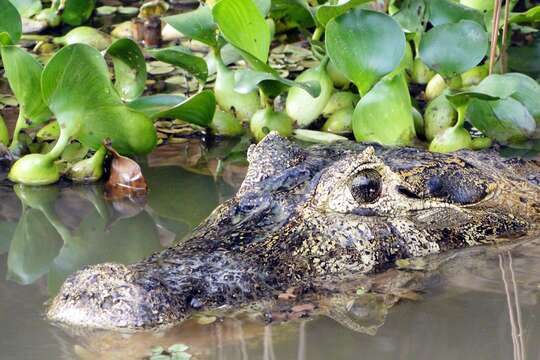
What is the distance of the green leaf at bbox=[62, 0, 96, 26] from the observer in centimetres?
836

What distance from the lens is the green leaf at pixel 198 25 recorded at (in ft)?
20.1

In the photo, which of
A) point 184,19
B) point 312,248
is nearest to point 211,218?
point 312,248

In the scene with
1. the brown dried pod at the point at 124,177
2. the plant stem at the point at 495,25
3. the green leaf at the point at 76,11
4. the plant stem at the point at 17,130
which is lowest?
the green leaf at the point at 76,11

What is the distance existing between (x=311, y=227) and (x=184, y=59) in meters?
2.24

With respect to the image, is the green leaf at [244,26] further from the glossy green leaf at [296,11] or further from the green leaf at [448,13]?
the green leaf at [448,13]

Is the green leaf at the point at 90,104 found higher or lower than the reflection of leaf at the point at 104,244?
higher

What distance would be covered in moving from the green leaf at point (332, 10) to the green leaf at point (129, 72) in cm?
112

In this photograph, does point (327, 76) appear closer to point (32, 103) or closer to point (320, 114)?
point (320, 114)

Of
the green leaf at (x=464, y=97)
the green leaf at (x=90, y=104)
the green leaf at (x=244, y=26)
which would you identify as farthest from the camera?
the green leaf at (x=244, y=26)

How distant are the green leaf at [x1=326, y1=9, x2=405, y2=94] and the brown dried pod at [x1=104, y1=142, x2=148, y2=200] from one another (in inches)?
52.1

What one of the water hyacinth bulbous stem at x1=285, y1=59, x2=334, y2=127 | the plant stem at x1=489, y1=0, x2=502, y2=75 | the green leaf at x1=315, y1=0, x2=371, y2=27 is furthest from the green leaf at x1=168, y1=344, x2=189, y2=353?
the plant stem at x1=489, y1=0, x2=502, y2=75

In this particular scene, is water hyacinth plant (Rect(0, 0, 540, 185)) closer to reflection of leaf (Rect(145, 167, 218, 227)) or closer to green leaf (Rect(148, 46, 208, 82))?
green leaf (Rect(148, 46, 208, 82))

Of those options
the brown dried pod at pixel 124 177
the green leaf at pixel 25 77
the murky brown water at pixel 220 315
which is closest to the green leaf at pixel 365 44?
the murky brown water at pixel 220 315

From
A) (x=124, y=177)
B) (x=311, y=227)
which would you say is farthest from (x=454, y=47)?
(x=311, y=227)
